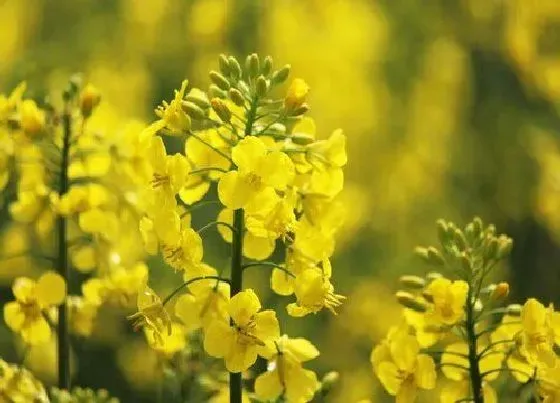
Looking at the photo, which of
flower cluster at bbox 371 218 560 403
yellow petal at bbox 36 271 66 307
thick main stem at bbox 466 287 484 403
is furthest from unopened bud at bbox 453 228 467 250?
yellow petal at bbox 36 271 66 307

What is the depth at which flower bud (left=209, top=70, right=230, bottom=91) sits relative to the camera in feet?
8.30

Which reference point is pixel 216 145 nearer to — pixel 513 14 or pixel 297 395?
pixel 297 395

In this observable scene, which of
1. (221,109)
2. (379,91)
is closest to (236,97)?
(221,109)

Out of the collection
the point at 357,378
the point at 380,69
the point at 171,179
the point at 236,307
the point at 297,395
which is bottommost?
the point at 357,378

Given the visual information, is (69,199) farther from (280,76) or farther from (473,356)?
(473,356)

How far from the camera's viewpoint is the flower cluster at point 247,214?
2387 mm

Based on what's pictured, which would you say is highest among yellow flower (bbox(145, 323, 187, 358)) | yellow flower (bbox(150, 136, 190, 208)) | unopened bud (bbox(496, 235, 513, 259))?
yellow flower (bbox(150, 136, 190, 208))

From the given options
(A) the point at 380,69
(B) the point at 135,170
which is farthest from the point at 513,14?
(B) the point at 135,170

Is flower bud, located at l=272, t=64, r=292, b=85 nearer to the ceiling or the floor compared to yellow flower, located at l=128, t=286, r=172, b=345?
nearer to the ceiling

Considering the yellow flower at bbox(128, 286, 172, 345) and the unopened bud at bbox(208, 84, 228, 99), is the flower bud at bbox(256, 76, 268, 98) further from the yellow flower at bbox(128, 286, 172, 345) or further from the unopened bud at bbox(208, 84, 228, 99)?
the yellow flower at bbox(128, 286, 172, 345)

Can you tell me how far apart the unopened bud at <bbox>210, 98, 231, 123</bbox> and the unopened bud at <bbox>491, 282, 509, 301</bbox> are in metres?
0.58

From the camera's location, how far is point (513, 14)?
6.34m

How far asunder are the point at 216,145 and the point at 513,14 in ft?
13.2

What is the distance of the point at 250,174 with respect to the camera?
235cm
